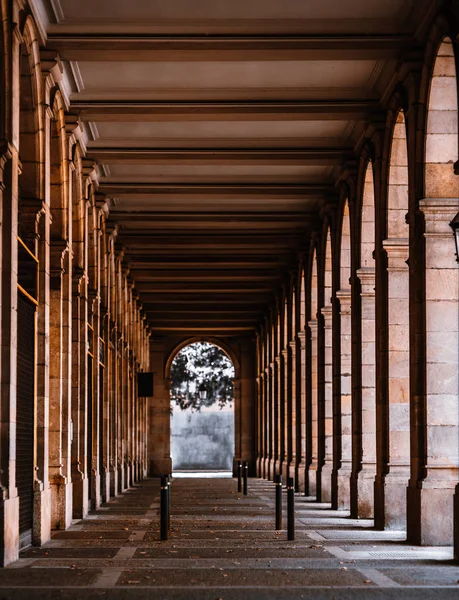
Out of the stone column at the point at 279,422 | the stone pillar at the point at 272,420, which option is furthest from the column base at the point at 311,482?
the stone pillar at the point at 272,420

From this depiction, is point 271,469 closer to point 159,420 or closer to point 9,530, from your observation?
point 159,420

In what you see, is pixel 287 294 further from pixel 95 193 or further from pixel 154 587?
pixel 154 587

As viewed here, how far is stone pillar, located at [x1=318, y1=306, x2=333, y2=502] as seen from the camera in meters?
25.3

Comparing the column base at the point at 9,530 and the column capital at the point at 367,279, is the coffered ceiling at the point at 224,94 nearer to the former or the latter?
the column capital at the point at 367,279

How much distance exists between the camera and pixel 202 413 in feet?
220

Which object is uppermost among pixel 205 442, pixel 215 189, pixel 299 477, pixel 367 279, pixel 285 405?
pixel 215 189

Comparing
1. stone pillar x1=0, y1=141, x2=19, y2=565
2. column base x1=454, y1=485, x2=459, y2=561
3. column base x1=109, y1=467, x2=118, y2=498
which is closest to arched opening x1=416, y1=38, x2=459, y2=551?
column base x1=454, y1=485, x2=459, y2=561

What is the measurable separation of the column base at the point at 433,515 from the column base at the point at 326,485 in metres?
10.0

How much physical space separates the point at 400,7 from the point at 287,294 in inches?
833

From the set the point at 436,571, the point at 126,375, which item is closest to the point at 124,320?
the point at 126,375

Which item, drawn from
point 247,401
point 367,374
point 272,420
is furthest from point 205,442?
point 367,374

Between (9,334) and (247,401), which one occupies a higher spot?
(9,334)

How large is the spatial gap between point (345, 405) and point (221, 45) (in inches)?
376

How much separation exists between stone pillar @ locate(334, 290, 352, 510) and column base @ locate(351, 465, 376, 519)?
7.76 feet
